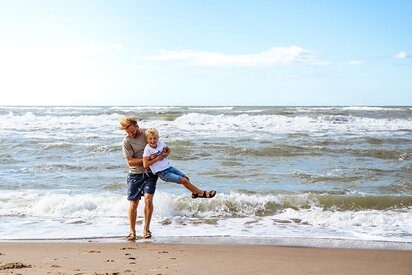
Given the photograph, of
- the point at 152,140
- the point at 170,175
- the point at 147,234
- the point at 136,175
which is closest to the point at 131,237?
the point at 147,234

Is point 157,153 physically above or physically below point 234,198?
above

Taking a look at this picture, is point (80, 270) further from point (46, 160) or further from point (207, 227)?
point (46, 160)

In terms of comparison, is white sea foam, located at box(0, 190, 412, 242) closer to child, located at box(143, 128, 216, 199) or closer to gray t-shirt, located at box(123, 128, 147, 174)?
child, located at box(143, 128, 216, 199)

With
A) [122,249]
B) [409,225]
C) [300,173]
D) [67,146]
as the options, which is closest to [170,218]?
[122,249]

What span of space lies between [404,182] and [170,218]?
5.57 meters

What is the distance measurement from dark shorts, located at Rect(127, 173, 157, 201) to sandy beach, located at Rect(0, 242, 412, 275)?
72cm

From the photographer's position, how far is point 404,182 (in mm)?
10805

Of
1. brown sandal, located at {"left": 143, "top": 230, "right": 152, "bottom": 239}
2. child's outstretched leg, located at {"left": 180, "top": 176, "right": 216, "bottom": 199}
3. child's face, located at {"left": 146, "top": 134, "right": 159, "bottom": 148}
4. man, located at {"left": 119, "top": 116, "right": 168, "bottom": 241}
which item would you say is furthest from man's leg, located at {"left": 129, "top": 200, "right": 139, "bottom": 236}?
child's face, located at {"left": 146, "top": 134, "right": 159, "bottom": 148}

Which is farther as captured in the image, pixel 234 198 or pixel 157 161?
pixel 234 198

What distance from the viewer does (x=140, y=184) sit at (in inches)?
262

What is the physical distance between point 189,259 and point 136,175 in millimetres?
1768

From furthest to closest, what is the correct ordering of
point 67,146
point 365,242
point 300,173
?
1. point 67,146
2. point 300,173
3. point 365,242

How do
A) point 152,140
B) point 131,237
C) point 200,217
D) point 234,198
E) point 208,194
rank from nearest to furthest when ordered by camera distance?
point 208,194
point 152,140
point 131,237
point 200,217
point 234,198

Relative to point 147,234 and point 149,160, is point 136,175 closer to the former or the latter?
point 149,160
